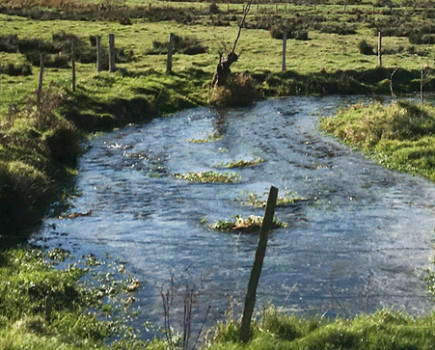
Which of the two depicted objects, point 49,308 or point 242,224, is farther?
point 242,224

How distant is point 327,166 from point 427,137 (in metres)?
4.52

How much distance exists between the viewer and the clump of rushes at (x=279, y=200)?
18141mm

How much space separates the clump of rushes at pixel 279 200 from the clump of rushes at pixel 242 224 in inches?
62.1

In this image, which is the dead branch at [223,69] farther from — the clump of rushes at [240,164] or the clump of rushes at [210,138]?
the clump of rushes at [240,164]

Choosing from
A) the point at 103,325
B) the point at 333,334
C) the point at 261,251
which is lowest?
the point at 103,325

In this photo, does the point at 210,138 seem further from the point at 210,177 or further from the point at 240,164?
the point at 210,177

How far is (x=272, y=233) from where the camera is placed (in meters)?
15.7

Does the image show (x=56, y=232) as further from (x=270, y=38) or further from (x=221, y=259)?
(x=270, y=38)

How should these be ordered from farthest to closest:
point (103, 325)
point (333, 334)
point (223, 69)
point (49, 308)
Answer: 1. point (223, 69)
2. point (49, 308)
3. point (103, 325)
4. point (333, 334)

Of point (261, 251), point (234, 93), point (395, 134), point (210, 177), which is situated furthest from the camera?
point (234, 93)

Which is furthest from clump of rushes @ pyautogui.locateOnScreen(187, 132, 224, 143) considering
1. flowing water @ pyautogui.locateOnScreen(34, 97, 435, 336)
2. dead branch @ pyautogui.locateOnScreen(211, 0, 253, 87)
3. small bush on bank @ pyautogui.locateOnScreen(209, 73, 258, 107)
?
dead branch @ pyautogui.locateOnScreen(211, 0, 253, 87)

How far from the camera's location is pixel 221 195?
63.3ft

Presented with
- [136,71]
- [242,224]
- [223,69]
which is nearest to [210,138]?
[223,69]

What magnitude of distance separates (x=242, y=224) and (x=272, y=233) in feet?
2.81
